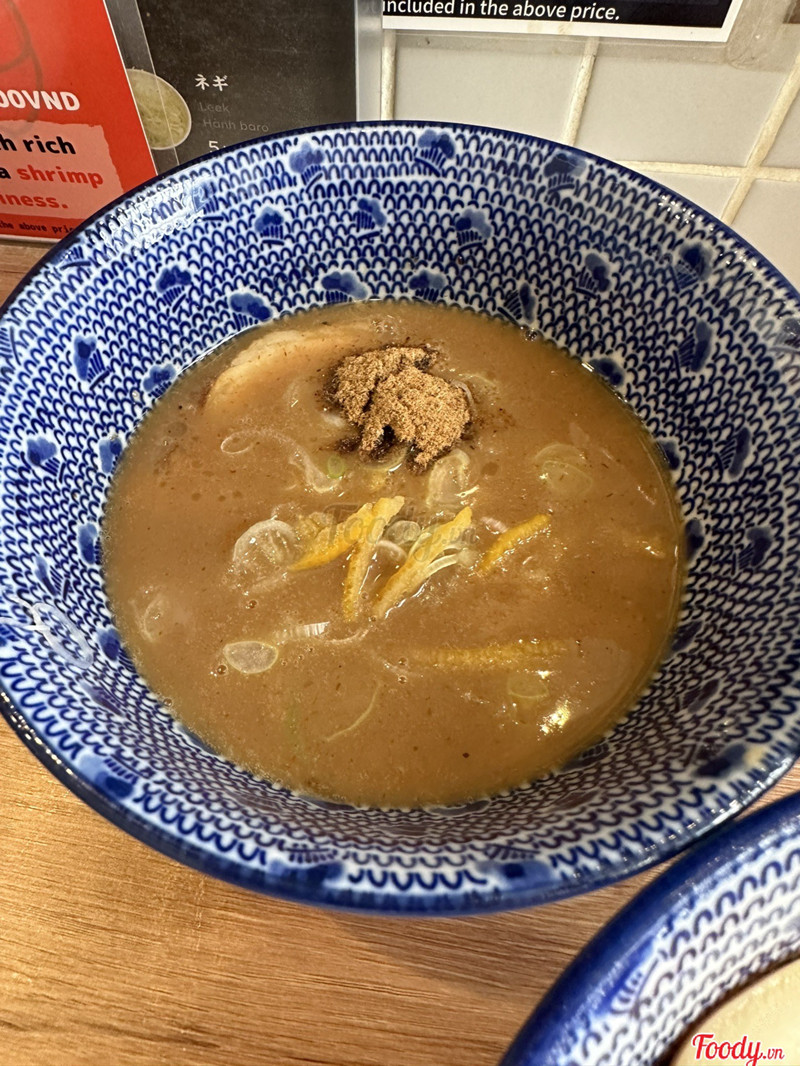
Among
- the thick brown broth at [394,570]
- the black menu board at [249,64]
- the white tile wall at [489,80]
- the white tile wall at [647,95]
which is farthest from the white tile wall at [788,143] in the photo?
the black menu board at [249,64]

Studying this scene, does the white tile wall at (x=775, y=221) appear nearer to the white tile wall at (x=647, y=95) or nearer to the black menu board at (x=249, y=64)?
the white tile wall at (x=647, y=95)

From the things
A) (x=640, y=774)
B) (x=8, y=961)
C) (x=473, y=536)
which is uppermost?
(x=640, y=774)

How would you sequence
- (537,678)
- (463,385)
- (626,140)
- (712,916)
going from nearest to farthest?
(712,916)
(537,678)
(463,385)
(626,140)

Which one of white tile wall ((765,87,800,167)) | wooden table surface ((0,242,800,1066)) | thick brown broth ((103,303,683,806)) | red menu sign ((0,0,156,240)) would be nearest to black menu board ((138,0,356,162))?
red menu sign ((0,0,156,240))

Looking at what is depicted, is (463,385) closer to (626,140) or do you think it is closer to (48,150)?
(626,140)

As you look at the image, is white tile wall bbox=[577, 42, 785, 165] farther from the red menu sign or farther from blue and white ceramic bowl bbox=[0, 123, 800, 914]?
the red menu sign

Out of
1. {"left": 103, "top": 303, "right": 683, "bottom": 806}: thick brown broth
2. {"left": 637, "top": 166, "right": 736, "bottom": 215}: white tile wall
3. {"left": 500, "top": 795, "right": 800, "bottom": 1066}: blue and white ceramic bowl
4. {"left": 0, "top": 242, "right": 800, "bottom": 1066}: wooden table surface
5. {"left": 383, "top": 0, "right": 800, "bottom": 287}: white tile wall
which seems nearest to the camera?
{"left": 500, "top": 795, "right": 800, "bottom": 1066}: blue and white ceramic bowl

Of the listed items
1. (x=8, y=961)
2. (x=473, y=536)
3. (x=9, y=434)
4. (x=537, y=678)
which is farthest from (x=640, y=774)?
(x=9, y=434)
